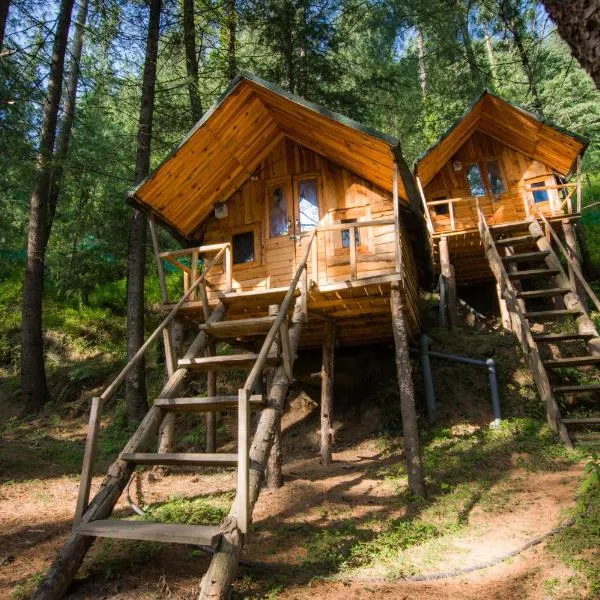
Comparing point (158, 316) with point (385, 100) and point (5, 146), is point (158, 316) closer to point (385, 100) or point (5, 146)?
point (5, 146)

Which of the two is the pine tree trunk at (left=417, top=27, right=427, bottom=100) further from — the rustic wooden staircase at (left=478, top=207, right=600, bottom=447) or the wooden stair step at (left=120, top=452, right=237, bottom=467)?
the wooden stair step at (left=120, top=452, right=237, bottom=467)

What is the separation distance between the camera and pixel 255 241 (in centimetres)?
1107

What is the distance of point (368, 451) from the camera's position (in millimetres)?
10500

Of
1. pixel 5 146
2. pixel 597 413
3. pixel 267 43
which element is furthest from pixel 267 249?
pixel 267 43

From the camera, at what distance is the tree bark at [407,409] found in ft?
23.2

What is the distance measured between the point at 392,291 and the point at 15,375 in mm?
13584

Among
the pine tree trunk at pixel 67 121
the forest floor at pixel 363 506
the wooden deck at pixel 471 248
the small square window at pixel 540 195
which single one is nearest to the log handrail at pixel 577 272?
the wooden deck at pixel 471 248

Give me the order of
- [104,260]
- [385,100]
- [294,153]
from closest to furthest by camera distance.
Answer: [294,153] < [104,260] < [385,100]

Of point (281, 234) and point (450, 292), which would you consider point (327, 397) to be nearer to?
point (281, 234)

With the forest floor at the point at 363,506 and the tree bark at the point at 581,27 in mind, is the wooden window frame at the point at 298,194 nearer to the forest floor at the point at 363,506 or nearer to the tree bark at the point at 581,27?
the forest floor at the point at 363,506

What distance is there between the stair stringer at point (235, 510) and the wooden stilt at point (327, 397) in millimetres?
3418

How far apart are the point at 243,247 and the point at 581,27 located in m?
9.28

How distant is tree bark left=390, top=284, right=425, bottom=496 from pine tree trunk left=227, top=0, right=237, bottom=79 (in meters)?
11.7

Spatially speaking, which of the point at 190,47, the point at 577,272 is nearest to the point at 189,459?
the point at 577,272
